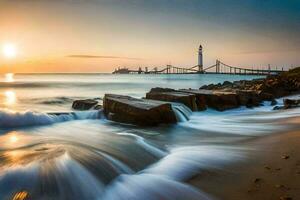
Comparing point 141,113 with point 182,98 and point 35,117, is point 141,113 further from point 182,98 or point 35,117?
point 182,98

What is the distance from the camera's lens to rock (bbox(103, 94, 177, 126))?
11305 millimetres

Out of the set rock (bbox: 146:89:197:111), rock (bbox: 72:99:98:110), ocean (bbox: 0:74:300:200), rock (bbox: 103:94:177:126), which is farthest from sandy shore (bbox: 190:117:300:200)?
rock (bbox: 72:99:98:110)

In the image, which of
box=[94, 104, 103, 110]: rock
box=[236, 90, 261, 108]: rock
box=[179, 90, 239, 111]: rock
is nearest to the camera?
box=[94, 104, 103, 110]: rock

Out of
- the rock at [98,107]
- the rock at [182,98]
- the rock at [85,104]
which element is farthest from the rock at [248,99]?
the rock at [85,104]

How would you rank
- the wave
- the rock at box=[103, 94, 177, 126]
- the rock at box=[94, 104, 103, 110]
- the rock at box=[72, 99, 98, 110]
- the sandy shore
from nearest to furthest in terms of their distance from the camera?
the sandy shore → the rock at box=[103, 94, 177, 126] → the wave → the rock at box=[94, 104, 103, 110] → the rock at box=[72, 99, 98, 110]

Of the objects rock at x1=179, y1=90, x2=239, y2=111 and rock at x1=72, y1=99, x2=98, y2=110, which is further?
rock at x1=179, y1=90, x2=239, y2=111

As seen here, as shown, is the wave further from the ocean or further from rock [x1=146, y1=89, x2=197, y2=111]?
rock [x1=146, y1=89, x2=197, y2=111]

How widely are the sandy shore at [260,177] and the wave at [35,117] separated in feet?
24.7

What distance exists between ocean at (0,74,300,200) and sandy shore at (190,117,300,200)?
26 cm

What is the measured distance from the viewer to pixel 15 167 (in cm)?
579

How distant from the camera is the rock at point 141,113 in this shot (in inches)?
445

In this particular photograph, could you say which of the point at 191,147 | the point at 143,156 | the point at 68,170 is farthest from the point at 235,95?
the point at 68,170

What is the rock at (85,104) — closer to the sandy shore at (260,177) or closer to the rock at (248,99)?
the rock at (248,99)

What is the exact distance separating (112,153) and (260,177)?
3.15 meters
